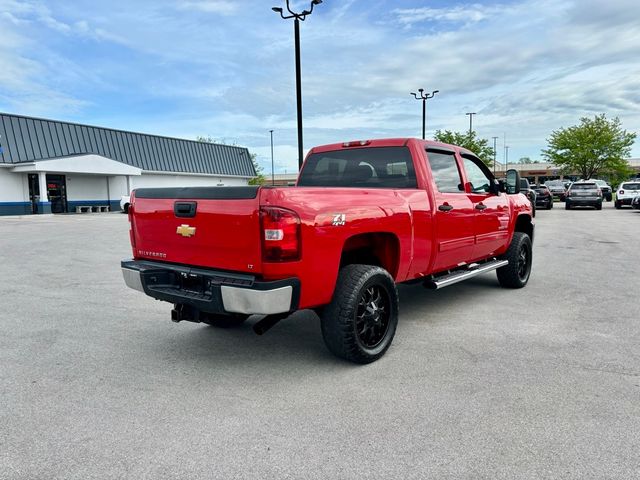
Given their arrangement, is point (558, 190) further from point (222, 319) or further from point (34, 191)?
point (222, 319)

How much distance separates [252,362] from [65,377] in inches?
58.9

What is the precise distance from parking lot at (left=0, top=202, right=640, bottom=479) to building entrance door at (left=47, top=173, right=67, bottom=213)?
99.2 ft

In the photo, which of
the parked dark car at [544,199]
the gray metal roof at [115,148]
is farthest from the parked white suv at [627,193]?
the gray metal roof at [115,148]

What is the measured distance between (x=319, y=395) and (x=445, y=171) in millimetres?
3066

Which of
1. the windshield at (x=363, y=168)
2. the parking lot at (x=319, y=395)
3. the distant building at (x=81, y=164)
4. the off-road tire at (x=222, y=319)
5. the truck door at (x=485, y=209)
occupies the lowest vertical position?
the parking lot at (x=319, y=395)

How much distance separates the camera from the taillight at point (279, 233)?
135 inches

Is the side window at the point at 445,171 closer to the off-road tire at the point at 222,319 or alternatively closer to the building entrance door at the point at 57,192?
the off-road tire at the point at 222,319

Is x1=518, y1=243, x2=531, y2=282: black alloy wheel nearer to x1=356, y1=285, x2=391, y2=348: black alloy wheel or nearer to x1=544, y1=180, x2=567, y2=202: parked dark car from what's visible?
x1=356, y1=285, x2=391, y2=348: black alloy wheel

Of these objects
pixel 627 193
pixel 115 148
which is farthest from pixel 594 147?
pixel 115 148

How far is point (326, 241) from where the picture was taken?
371 centimetres

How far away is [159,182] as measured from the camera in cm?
4028

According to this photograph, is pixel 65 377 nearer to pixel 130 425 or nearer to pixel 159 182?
pixel 130 425

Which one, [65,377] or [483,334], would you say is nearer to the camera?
[65,377]

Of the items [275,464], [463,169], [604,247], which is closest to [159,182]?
[604,247]
